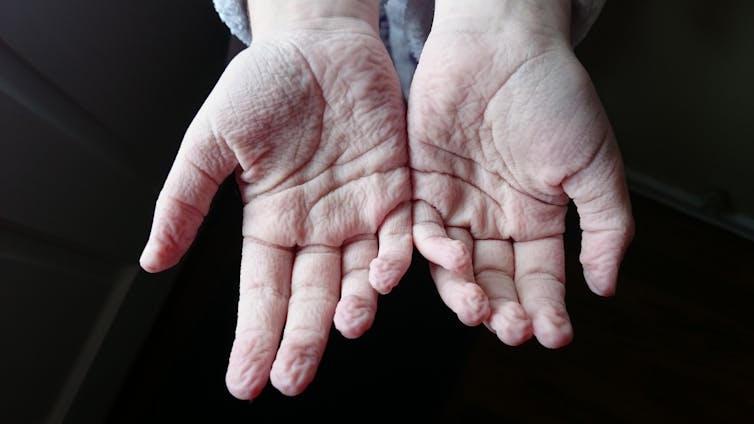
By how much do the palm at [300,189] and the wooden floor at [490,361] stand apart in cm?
33

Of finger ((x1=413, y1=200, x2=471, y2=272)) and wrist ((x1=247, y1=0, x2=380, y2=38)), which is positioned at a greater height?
wrist ((x1=247, y1=0, x2=380, y2=38))

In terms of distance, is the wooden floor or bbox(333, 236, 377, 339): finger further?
the wooden floor

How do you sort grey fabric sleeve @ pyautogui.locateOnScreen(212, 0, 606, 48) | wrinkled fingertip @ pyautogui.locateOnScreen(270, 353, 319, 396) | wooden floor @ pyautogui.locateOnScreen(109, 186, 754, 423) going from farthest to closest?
wooden floor @ pyautogui.locateOnScreen(109, 186, 754, 423) → grey fabric sleeve @ pyautogui.locateOnScreen(212, 0, 606, 48) → wrinkled fingertip @ pyautogui.locateOnScreen(270, 353, 319, 396)

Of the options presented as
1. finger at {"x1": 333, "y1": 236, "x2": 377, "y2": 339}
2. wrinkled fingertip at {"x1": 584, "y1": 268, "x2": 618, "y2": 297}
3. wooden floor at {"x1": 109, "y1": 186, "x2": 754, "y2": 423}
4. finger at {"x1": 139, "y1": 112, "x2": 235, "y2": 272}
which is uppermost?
finger at {"x1": 139, "y1": 112, "x2": 235, "y2": 272}

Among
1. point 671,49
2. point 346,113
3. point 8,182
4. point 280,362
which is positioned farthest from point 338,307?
point 671,49

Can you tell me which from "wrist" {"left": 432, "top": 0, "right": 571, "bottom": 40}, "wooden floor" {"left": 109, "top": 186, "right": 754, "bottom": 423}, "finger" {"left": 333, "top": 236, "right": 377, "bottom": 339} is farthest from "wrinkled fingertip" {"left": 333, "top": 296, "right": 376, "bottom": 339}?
"wooden floor" {"left": 109, "top": 186, "right": 754, "bottom": 423}

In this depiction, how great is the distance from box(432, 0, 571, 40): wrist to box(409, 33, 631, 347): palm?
0.01m

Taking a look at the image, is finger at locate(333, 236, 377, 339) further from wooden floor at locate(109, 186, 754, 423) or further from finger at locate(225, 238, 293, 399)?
wooden floor at locate(109, 186, 754, 423)

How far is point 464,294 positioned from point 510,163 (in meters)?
0.12

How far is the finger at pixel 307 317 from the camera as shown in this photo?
1.59 feet

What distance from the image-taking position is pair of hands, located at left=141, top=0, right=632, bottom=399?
518mm

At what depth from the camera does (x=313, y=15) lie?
0.58 metres

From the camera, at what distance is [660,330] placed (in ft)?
3.08

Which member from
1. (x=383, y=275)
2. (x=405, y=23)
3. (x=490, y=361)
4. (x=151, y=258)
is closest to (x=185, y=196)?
(x=151, y=258)
